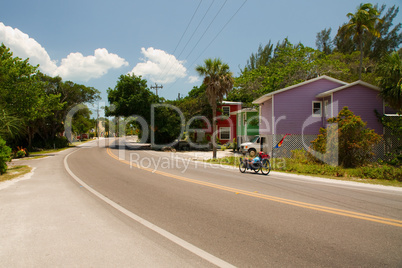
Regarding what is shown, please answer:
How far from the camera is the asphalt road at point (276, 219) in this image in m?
4.04

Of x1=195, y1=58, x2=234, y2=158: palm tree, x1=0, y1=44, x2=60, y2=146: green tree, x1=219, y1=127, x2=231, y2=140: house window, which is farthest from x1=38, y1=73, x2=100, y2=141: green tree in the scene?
x1=195, y1=58, x2=234, y2=158: palm tree

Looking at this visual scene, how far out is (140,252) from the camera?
4.11 meters

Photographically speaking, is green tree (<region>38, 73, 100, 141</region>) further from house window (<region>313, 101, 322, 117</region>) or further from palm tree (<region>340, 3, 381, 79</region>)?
palm tree (<region>340, 3, 381, 79</region>)

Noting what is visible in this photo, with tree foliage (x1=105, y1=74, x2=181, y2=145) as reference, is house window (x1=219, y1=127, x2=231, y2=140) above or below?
below

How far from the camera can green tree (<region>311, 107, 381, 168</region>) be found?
14.4 meters

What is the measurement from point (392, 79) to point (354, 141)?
18.6ft

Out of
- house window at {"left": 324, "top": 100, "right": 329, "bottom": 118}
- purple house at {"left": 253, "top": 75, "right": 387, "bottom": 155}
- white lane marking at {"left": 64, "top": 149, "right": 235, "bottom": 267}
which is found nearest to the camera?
white lane marking at {"left": 64, "top": 149, "right": 235, "bottom": 267}

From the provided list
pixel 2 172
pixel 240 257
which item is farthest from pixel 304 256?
pixel 2 172

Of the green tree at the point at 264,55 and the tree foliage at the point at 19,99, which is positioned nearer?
the tree foliage at the point at 19,99

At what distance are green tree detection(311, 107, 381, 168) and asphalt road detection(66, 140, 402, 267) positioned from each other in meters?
5.23

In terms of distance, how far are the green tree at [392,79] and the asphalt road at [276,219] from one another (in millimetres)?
9315

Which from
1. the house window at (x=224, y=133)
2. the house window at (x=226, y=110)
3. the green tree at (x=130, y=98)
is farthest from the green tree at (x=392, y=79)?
the green tree at (x=130, y=98)

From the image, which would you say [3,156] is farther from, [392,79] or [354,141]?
[392,79]

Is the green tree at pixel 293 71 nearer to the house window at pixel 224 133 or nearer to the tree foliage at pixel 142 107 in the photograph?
the house window at pixel 224 133
